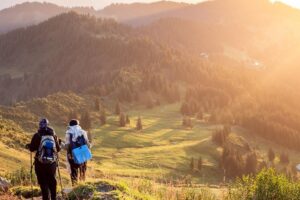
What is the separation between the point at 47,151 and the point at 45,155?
0.15 meters

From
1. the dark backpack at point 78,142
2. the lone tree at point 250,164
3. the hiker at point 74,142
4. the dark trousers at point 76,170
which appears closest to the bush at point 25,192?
the hiker at point 74,142

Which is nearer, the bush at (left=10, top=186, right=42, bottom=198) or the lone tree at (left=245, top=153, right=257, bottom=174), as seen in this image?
the bush at (left=10, top=186, right=42, bottom=198)

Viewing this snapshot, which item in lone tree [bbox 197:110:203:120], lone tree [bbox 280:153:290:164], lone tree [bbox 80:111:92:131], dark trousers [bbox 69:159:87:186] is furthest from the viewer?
lone tree [bbox 197:110:203:120]

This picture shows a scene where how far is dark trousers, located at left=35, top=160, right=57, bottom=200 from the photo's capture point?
1595cm

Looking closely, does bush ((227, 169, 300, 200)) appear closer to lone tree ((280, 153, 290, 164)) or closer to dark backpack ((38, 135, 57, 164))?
dark backpack ((38, 135, 57, 164))

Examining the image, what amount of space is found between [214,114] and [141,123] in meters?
42.6

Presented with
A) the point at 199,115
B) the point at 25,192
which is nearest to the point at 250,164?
the point at 199,115

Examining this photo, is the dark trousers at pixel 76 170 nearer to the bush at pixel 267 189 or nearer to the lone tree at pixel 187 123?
the bush at pixel 267 189

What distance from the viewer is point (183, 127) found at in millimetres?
161250

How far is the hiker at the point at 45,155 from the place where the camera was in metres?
15.7

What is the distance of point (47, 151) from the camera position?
1571 cm

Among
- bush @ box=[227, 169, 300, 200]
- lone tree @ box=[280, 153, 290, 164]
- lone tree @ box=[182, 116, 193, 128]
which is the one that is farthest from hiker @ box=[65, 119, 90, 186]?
lone tree @ box=[182, 116, 193, 128]

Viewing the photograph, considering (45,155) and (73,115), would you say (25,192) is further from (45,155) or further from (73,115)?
(73,115)

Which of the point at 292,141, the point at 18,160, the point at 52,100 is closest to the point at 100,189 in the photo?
the point at 18,160
